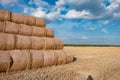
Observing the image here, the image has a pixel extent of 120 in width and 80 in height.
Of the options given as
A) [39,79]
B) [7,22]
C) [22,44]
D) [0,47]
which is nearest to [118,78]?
[39,79]

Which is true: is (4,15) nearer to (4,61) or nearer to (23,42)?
(23,42)

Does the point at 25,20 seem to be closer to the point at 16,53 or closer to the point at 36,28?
the point at 36,28

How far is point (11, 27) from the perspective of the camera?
8.59 metres

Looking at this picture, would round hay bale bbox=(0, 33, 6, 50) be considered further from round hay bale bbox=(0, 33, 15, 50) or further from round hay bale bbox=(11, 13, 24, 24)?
round hay bale bbox=(11, 13, 24, 24)

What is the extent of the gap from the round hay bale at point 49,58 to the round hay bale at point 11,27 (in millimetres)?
1852

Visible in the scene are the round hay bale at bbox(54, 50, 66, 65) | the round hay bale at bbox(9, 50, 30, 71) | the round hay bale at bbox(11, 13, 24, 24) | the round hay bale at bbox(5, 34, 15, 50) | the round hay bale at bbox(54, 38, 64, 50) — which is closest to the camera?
the round hay bale at bbox(9, 50, 30, 71)

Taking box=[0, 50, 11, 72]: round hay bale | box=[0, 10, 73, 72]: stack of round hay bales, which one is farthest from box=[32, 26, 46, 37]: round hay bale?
box=[0, 50, 11, 72]: round hay bale

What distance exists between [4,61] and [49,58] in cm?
277

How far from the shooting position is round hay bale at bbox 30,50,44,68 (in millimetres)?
8328

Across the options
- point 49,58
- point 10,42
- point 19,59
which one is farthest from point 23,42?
point 49,58

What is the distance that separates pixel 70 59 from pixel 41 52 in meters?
2.74

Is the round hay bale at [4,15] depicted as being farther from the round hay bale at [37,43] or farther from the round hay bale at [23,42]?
the round hay bale at [37,43]

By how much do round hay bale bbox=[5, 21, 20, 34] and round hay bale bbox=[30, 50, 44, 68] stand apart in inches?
53.5

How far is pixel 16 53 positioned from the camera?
7680mm
